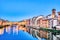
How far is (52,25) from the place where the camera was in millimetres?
5336

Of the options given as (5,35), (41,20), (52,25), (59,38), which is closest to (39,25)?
(41,20)

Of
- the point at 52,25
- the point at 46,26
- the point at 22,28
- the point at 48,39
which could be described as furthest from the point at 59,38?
the point at 22,28

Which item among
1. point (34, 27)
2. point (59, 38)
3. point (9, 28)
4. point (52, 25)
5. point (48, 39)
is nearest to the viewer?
point (59, 38)

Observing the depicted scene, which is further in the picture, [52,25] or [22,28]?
[22,28]

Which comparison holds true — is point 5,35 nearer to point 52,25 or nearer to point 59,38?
point 52,25

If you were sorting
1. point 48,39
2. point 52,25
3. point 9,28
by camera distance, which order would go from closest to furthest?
point 48,39 → point 52,25 → point 9,28

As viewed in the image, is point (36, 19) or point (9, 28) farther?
point (9, 28)

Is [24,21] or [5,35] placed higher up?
[24,21]

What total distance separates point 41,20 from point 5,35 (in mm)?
1020

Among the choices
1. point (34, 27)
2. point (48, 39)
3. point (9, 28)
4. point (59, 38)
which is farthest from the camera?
point (9, 28)

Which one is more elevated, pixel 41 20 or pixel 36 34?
pixel 41 20

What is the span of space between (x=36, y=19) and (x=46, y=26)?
0.38 metres

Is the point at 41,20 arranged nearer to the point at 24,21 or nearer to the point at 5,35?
the point at 24,21

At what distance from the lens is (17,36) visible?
5402mm
